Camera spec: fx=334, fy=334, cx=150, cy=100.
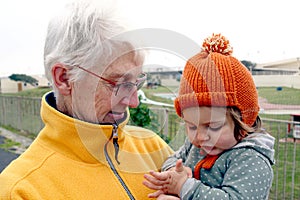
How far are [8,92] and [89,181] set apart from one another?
11.8 meters

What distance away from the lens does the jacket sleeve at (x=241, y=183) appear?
4.11 feet

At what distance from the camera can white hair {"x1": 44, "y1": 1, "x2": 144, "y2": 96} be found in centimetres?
129

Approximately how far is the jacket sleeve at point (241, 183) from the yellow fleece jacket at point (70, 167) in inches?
10.0

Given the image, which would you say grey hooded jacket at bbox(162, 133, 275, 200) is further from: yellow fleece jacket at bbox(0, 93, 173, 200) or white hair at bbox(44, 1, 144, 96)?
white hair at bbox(44, 1, 144, 96)

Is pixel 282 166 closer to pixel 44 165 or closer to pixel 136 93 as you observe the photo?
pixel 136 93

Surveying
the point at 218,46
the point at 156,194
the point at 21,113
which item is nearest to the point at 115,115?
the point at 156,194

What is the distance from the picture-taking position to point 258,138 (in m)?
1.40

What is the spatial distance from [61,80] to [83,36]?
0.21 m

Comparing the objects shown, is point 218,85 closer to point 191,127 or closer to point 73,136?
point 191,127

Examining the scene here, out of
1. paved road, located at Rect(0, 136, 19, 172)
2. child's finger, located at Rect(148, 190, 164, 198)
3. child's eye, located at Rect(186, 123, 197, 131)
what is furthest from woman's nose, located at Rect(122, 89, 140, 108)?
paved road, located at Rect(0, 136, 19, 172)

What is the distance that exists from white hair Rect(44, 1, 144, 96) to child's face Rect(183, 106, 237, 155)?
0.37 meters

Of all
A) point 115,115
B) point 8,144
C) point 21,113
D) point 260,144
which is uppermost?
point 115,115

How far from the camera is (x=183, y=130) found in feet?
4.86

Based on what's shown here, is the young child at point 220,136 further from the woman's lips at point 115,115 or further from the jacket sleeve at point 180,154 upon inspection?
the woman's lips at point 115,115
